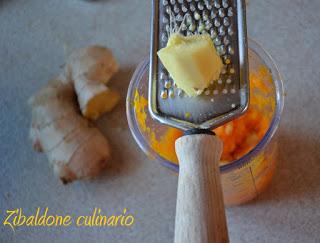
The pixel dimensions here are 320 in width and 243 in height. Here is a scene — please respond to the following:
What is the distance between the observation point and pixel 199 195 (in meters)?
0.38

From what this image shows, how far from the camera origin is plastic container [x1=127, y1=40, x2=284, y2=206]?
0.53m

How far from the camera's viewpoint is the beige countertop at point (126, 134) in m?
0.70

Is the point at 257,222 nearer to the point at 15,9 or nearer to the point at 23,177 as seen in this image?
the point at 23,177

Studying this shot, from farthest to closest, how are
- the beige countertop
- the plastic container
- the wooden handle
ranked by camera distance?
1. the beige countertop
2. the plastic container
3. the wooden handle

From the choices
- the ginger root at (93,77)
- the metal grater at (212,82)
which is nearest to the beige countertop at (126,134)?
the ginger root at (93,77)

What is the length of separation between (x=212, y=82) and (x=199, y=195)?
0.15 m

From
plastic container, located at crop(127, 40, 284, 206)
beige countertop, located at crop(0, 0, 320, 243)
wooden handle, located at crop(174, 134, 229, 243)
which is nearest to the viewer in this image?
wooden handle, located at crop(174, 134, 229, 243)

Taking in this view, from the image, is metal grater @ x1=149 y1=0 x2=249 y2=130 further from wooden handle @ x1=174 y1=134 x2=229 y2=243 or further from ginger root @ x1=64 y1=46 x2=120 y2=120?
ginger root @ x1=64 y1=46 x2=120 y2=120

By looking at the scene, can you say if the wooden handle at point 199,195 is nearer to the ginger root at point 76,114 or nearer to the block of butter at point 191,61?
the block of butter at point 191,61

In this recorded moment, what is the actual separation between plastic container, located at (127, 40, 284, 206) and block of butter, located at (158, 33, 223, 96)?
12 cm

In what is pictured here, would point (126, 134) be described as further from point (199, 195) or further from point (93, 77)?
point (199, 195)

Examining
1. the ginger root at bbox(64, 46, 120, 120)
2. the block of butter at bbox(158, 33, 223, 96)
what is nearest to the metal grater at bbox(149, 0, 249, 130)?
the block of butter at bbox(158, 33, 223, 96)

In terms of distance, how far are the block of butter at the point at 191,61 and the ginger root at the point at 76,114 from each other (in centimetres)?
33

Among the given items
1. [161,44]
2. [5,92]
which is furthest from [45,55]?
[161,44]
